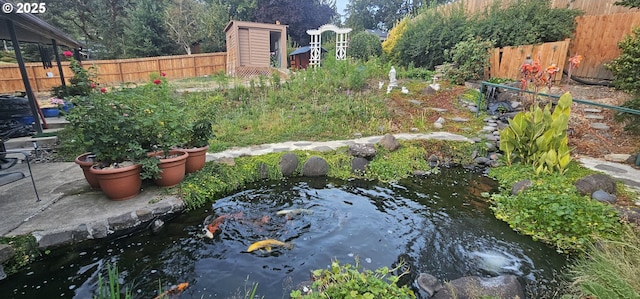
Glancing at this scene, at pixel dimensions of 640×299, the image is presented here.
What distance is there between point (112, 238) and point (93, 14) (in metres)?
23.6

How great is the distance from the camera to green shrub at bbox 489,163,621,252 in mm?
2879

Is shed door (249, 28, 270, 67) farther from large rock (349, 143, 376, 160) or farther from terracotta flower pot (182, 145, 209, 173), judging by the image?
terracotta flower pot (182, 145, 209, 173)

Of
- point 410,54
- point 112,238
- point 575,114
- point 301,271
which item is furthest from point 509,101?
point 112,238

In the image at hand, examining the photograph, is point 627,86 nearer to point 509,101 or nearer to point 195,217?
point 509,101

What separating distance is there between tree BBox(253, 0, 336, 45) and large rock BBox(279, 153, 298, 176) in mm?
18854

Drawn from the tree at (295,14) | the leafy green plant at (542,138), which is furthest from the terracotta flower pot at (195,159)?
the tree at (295,14)

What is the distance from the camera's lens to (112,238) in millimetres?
2967

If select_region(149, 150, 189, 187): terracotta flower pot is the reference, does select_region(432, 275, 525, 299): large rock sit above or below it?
below

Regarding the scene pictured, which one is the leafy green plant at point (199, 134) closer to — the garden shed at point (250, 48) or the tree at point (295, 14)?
the garden shed at point (250, 48)

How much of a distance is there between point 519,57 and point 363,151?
6051mm

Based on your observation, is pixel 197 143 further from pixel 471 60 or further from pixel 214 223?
pixel 471 60

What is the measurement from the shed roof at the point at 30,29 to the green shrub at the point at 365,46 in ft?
38.0

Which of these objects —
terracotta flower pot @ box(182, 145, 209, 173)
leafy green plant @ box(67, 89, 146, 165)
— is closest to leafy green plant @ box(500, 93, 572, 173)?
terracotta flower pot @ box(182, 145, 209, 173)

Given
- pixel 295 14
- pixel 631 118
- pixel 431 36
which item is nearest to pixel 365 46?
pixel 431 36
